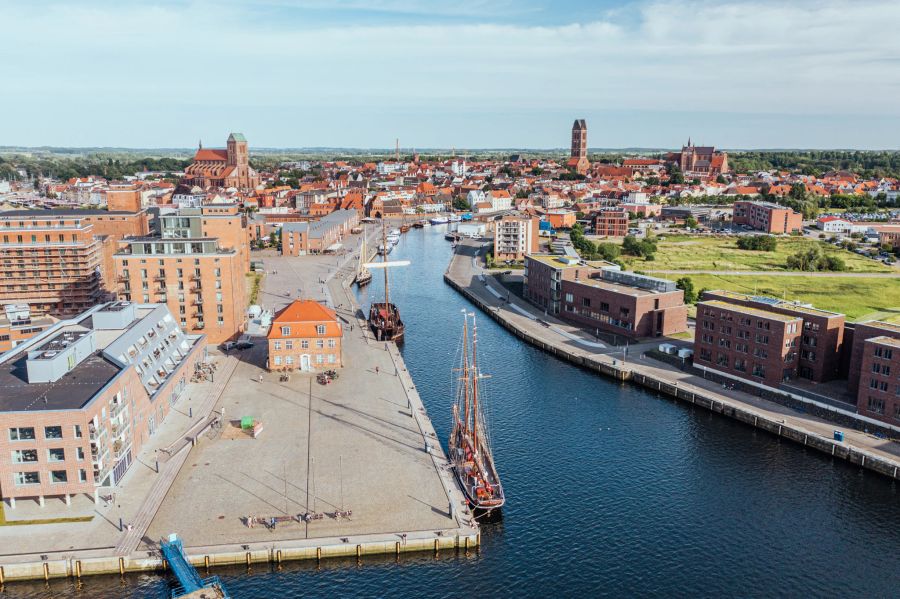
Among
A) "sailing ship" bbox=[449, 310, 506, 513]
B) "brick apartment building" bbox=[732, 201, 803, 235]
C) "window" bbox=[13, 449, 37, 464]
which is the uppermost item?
"brick apartment building" bbox=[732, 201, 803, 235]

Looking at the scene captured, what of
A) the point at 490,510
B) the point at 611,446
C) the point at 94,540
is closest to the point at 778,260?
the point at 611,446

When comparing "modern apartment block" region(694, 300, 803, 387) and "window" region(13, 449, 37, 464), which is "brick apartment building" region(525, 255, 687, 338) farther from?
"window" region(13, 449, 37, 464)

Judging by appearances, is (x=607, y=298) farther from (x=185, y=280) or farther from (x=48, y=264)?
(x=48, y=264)

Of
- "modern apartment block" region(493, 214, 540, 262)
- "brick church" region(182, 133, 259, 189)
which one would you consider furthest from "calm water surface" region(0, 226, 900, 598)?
"brick church" region(182, 133, 259, 189)

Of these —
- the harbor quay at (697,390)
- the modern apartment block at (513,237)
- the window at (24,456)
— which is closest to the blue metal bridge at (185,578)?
the window at (24,456)

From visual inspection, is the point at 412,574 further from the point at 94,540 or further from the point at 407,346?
the point at 407,346

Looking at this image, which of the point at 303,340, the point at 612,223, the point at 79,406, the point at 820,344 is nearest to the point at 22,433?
the point at 79,406

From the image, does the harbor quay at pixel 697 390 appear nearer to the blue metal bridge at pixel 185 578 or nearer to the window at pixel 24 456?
the blue metal bridge at pixel 185 578
